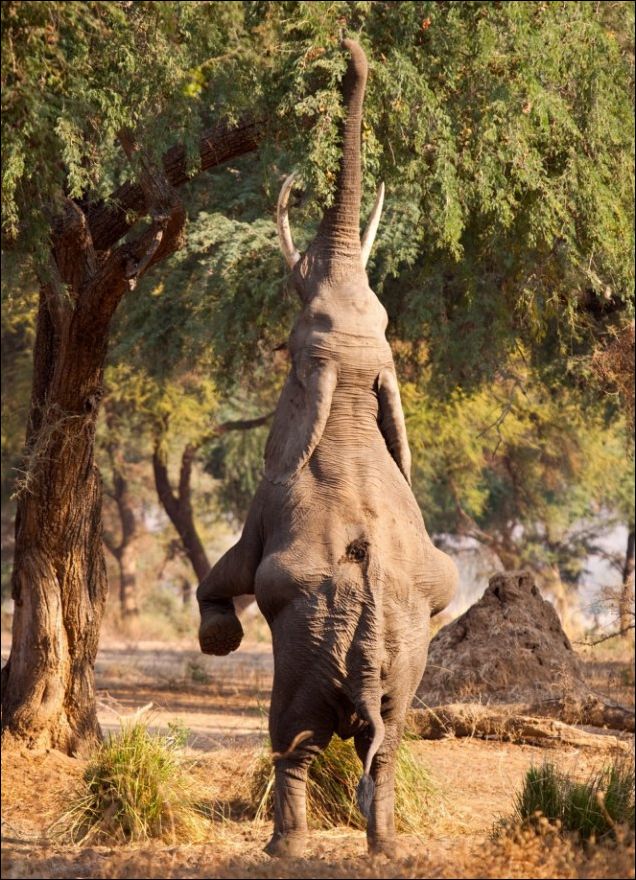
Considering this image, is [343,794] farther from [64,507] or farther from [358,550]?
[64,507]

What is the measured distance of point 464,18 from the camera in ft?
34.9

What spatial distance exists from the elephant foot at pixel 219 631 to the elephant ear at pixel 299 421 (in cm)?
84

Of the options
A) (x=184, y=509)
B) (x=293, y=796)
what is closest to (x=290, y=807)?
(x=293, y=796)

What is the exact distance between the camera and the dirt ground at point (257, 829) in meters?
6.08

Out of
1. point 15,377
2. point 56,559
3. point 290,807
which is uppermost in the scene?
point 15,377

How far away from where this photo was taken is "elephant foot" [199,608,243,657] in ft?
25.0

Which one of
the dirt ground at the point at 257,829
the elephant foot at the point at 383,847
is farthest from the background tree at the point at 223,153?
the elephant foot at the point at 383,847

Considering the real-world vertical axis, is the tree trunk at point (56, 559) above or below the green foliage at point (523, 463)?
below

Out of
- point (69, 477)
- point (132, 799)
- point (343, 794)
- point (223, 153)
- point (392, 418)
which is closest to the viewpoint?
point (392, 418)

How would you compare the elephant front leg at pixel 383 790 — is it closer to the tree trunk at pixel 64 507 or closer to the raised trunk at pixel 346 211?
the raised trunk at pixel 346 211

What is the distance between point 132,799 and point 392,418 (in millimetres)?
2964

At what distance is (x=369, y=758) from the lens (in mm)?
6621

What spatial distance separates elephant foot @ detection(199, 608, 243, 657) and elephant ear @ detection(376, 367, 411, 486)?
1.22 metres

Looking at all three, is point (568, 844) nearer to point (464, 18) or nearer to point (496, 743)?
point (464, 18)
